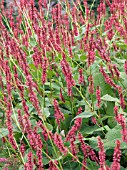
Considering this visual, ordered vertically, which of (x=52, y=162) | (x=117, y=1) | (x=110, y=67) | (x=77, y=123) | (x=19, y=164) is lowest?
(x=19, y=164)

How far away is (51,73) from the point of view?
283 cm

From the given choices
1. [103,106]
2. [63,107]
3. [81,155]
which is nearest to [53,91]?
[63,107]

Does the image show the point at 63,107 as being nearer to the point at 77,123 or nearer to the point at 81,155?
the point at 81,155

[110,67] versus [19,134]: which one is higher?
[110,67]

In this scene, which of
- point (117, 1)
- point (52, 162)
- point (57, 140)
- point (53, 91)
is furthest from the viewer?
point (117, 1)

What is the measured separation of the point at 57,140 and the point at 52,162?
21 cm

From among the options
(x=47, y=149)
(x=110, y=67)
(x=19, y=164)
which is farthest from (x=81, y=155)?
(x=110, y=67)

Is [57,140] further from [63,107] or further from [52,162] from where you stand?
[63,107]

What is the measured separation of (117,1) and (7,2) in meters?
4.64

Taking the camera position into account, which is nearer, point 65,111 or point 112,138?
point 112,138

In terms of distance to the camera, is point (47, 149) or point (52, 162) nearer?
point (52, 162)

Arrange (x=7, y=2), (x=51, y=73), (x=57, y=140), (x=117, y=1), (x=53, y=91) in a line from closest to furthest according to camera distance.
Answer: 1. (x=57, y=140)
2. (x=53, y=91)
3. (x=51, y=73)
4. (x=117, y=1)
5. (x=7, y=2)

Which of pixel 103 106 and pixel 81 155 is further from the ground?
pixel 103 106

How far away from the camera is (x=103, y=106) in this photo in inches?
97.4
